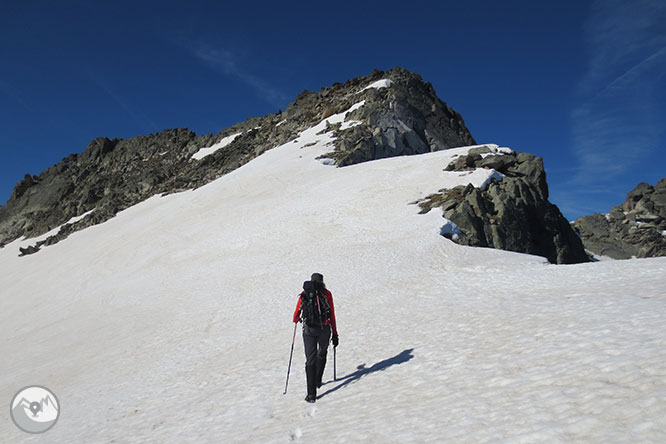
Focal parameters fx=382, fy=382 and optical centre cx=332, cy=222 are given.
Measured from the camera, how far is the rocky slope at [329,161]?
2345cm

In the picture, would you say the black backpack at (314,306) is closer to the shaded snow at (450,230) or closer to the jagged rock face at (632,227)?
the shaded snow at (450,230)

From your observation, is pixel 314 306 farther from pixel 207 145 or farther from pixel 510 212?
pixel 207 145

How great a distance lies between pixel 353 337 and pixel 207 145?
73.0 m

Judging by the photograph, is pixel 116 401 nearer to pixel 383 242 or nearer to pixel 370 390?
pixel 370 390

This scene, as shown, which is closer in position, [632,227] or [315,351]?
[315,351]

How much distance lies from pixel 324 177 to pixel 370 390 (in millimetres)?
28421

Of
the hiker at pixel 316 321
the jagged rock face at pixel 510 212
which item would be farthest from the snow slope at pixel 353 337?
the jagged rock face at pixel 510 212

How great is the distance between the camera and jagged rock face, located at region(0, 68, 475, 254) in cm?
4616

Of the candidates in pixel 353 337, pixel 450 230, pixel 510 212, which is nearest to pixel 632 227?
pixel 510 212

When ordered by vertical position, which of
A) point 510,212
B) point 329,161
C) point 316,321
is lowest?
point 316,321

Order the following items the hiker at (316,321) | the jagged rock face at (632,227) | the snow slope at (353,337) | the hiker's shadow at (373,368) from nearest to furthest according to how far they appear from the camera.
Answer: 1. the snow slope at (353,337)
2. the hiker at (316,321)
3. the hiker's shadow at (373,368)
4. the jagged rock face at (632,227)

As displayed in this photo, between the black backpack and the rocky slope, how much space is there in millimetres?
13509

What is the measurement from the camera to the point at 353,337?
11023 mm

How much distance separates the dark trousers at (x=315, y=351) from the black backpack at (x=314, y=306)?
0.17 meters
